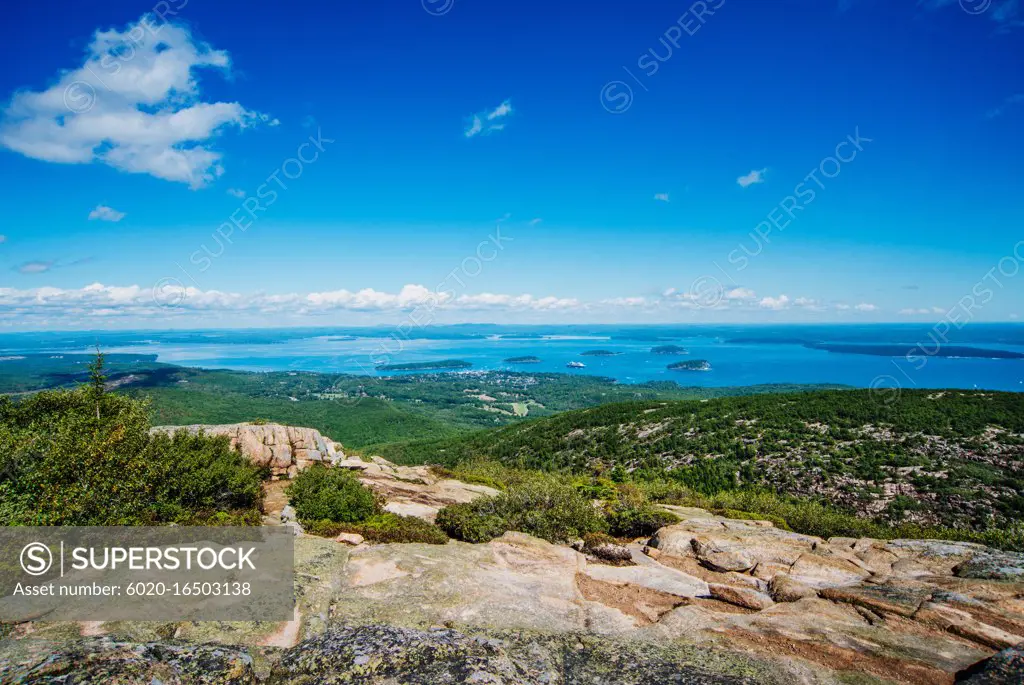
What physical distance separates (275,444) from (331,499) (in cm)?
862

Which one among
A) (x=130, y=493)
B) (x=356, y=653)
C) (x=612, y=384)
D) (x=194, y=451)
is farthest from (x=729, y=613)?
(x=612, y=384)

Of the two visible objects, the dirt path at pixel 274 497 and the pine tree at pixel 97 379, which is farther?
the pine tree at pixel 97 379

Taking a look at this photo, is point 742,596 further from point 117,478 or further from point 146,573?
point 117,478

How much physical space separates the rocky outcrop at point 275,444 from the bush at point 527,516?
10.2 metres

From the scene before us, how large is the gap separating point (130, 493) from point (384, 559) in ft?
25.6

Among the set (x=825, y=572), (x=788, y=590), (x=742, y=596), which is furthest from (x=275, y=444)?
(x=825, y=572)

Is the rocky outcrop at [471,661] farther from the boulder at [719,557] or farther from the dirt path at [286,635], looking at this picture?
the boulder at [719,557]

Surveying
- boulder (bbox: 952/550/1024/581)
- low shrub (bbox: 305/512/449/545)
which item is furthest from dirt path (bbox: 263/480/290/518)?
boulder (bbox: 952/550/1024/581)

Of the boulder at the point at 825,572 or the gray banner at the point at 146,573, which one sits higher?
the gray banner at the point at 146,573

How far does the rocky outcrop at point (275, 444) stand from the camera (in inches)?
831

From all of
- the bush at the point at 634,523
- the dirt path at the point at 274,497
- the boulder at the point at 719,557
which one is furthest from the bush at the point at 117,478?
the boulder at the point at 719,557

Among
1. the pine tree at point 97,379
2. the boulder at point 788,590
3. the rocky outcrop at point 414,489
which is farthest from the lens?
the pine tree at point 97,379

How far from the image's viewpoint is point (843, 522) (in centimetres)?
1894

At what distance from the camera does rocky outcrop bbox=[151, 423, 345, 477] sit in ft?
69.3
